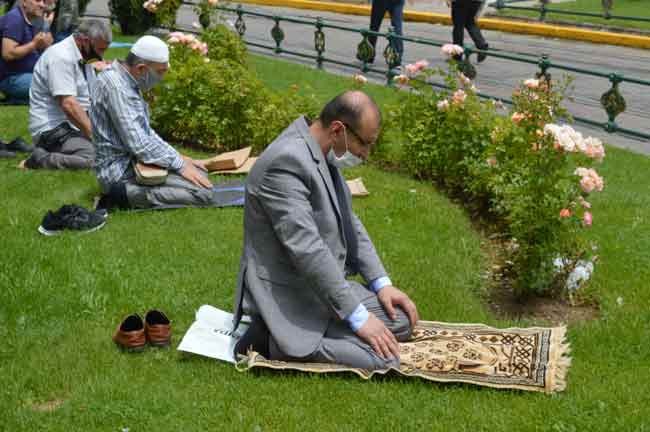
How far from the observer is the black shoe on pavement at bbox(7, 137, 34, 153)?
29.4 ft

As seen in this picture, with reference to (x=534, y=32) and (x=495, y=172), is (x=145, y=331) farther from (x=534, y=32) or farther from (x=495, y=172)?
(x=534, y=32)

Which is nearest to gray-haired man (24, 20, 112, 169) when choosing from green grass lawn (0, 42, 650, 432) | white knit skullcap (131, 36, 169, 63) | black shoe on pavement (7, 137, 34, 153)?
green grass lawn (0, 42, 650, 432)

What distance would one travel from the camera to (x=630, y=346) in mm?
5051

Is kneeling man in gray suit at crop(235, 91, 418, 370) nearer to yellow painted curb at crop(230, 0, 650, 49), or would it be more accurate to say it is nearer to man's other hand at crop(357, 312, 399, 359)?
man's other hand at crop(357, 312, 399, 359)

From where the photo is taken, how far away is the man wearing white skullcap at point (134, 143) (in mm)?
7004

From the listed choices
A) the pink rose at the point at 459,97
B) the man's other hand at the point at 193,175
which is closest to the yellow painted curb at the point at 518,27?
the pink rose at the point at 459,97

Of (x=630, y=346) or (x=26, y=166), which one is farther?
(x=26, y=166)

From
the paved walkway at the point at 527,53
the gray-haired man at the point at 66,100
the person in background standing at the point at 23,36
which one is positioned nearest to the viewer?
the gray-haired man at the point at 66,100

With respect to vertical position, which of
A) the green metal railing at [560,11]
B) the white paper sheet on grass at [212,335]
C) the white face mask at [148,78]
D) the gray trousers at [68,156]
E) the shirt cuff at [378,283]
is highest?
the white face mask at [148,78]

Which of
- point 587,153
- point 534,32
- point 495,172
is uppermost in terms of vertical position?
point 587,153

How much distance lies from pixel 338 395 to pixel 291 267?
677 millimetres

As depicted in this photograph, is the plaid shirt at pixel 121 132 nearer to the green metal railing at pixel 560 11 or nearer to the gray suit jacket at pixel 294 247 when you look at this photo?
the gray suit jacket at pixel 294 247

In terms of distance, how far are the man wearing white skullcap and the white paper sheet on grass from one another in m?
2.17

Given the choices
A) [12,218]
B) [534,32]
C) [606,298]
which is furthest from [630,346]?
[534,32]
